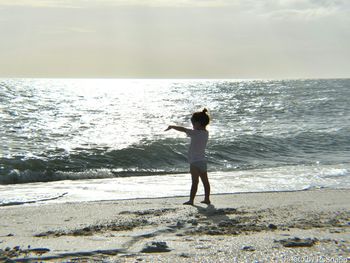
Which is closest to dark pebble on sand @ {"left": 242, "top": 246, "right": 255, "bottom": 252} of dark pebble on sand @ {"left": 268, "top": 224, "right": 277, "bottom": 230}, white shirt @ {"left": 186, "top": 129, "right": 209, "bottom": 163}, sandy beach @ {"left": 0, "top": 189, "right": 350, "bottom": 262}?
sandy beach @ {"left": 0, "top": 189, "right": 350, "bottom": 262}

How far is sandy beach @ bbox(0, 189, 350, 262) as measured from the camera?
4.63 meters

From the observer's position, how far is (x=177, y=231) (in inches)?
221

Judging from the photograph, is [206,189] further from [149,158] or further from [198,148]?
[149,158]

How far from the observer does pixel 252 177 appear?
39.8 feet

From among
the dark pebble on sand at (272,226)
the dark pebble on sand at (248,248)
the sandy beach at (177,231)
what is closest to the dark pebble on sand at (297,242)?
the sandy beach at (177,231)

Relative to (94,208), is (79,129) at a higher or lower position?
higher

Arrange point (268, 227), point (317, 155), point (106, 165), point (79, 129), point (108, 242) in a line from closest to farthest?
point (108, 242), point (268, 227), point (106, 165), point (317, 155), point (79, 129)

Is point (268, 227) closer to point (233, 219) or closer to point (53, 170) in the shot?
point (233, 219)

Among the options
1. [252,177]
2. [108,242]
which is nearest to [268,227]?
[108,242]

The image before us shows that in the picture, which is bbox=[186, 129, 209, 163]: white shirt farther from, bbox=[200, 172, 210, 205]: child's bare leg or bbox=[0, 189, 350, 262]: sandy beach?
bbox=[0, 189, 350, 262]: sandy beach

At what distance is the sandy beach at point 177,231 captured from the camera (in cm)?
463

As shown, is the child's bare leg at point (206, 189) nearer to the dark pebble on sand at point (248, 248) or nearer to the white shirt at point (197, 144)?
the white shirt at point (197, 144)

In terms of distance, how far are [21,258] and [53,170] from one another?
31.9 ft

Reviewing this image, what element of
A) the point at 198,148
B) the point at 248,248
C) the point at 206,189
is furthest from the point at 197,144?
the point at 248,248
